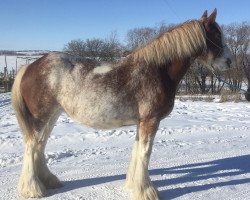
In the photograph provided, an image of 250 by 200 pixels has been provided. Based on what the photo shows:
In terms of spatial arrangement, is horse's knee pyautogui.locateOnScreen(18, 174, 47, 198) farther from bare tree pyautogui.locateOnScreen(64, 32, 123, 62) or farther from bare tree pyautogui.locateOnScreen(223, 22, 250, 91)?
bare tree pyautogui.locateOnScreen(223, 22, 250, 91)

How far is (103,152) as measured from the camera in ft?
18.7

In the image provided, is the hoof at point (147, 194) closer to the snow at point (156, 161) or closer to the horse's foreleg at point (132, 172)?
the snow at point (156, 161)

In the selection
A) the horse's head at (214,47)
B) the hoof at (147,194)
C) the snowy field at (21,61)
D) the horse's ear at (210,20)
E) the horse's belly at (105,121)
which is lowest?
the hoof at (147,194)

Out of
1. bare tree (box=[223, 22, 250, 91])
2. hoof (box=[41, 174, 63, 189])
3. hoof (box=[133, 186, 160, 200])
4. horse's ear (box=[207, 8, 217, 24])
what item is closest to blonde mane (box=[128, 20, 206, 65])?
horse's ear (box=[207, 8, 217, 24])

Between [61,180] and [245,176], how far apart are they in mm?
2589

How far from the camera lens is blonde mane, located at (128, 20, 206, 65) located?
3.68 metres

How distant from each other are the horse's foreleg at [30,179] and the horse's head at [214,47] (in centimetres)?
231

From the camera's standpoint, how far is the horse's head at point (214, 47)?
374 cm

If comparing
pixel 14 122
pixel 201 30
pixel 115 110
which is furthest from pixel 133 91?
pixel 14 122

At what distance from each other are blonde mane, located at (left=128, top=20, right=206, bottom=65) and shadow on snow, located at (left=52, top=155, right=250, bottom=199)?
1.65 meters

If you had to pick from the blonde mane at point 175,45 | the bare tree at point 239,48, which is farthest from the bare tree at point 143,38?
the bare tree at point 239,48

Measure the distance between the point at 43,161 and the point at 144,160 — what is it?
50.8 inches

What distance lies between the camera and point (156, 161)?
17.2 ft

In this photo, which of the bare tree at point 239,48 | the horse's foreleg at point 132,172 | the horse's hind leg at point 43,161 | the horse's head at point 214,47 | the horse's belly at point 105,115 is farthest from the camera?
the bare tree at point 239,48
